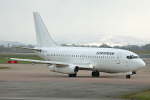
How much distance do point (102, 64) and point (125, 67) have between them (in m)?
3.27

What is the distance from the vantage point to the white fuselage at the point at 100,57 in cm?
5259

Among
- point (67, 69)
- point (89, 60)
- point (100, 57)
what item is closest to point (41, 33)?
point (89, 60)

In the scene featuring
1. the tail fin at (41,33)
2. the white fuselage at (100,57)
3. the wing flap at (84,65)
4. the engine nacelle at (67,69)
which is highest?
the tail fin at (41,33)

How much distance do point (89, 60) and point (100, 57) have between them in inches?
74.1

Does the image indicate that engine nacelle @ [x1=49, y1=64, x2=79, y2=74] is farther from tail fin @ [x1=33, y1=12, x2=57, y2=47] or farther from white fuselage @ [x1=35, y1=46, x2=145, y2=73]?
tail fin @ [x1=33, y1=12, x2=57, y2=47]

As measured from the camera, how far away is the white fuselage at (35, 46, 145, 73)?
173 ft

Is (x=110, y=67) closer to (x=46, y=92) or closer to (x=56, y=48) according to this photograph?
(x=56, y=48)

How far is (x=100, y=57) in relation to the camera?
54.6 m

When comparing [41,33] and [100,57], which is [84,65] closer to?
[100,57]

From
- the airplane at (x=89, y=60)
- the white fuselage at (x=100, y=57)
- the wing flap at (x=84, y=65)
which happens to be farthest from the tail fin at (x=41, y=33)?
the wing flap at (x=84, y=65)

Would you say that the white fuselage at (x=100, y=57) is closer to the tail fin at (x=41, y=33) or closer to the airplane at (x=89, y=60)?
the airplane at (x=89, y=60)

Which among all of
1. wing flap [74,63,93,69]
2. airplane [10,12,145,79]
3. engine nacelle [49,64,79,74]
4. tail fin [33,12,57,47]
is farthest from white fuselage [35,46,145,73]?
engine nacelle [49,64,79,74]

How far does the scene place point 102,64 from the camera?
54281 mm

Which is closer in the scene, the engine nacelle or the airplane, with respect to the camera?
the airplane
